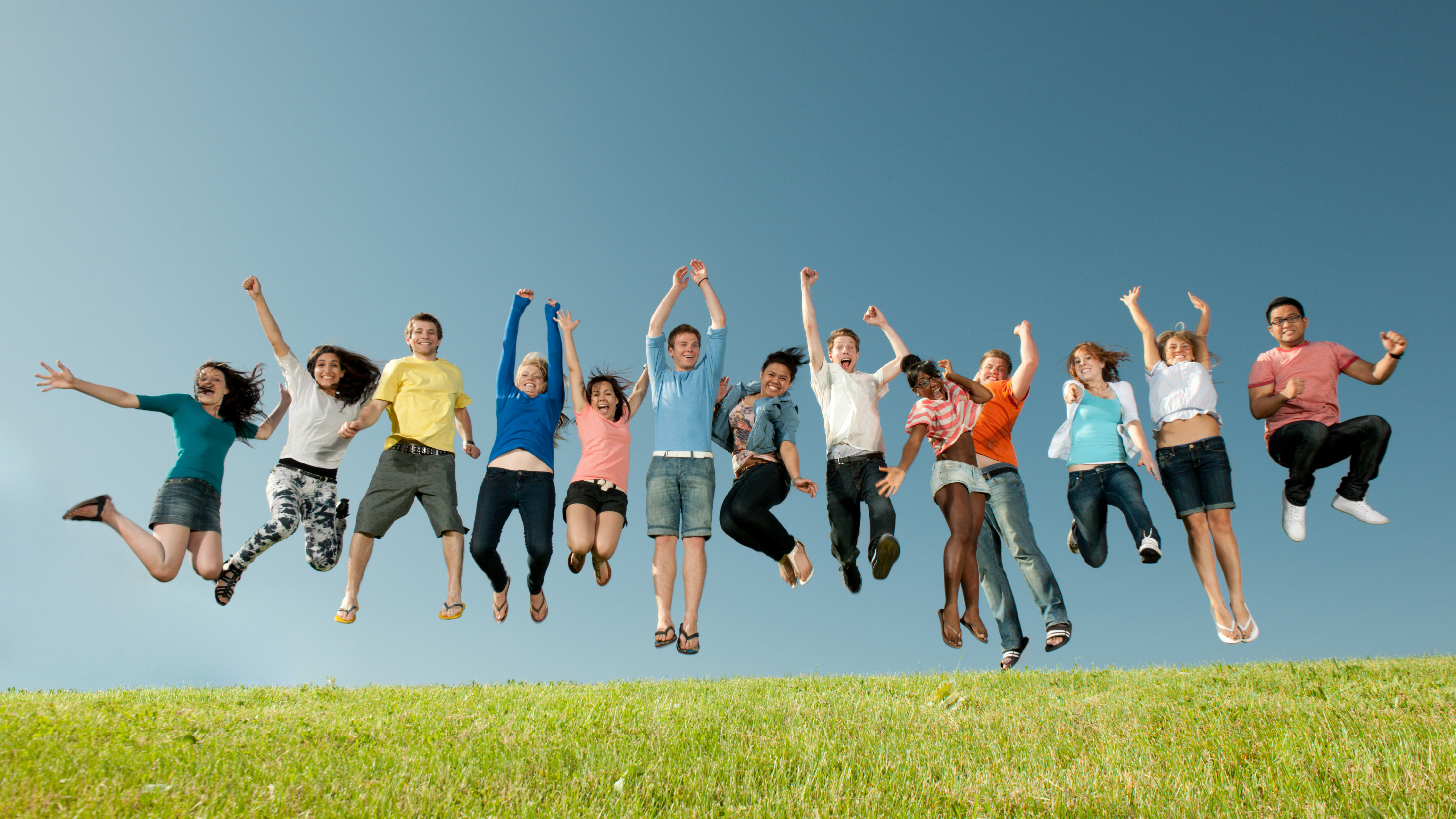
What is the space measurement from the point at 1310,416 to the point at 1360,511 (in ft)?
4.81

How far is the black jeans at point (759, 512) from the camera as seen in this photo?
938cm

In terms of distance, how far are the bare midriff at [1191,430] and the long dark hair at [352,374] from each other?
926 centimetres

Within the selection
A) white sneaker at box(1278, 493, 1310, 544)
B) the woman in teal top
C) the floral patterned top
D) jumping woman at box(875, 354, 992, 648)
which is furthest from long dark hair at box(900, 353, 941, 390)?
the woman in teal top

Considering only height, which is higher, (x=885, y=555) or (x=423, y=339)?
(x=423, y=339)

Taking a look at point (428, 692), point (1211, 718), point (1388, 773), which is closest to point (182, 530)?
point (428, 692)

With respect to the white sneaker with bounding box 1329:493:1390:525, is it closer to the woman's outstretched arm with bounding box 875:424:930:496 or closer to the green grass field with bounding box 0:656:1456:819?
the green grass field with bounding box 0:656:1456:819

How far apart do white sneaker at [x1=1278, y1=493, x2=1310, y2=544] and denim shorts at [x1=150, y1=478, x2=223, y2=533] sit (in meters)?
13.7

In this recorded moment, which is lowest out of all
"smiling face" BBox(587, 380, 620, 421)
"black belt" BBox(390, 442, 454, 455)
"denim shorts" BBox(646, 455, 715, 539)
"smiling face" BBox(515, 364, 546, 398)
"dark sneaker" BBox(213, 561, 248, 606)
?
"dark sneaker" BBox(213, 561, 248, 606)

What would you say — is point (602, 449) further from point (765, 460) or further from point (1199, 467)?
point (1199, 467)

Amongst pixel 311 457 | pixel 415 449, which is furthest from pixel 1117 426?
pixel 311 457

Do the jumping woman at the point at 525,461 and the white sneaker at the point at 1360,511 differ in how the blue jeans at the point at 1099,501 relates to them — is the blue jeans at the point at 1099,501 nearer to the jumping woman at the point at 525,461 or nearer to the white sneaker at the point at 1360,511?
the white sneaker at the point at 1360,511

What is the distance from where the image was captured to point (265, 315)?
33.8ft

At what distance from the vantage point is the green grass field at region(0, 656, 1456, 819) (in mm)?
4570

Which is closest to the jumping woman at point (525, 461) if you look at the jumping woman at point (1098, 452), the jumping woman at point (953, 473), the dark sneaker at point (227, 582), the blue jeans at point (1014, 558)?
the dark sneaker at point (227, 582)
